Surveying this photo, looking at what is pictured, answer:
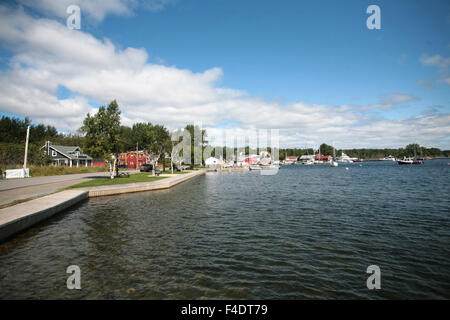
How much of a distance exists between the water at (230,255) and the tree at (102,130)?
1509cm

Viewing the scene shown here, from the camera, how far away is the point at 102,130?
28.8 metres

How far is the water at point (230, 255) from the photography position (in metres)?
6.40

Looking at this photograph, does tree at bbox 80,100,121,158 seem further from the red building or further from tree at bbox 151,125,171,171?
the red building

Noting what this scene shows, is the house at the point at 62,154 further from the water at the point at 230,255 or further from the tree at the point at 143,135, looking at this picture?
the water at the point at 230,255

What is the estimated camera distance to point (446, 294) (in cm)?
627

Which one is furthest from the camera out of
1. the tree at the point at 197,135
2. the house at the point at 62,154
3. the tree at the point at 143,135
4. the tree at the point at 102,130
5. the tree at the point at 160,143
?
the tree at the point at 197,135

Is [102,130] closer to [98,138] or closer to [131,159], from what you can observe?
[98,138]

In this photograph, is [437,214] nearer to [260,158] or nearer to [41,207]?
[41,207]
